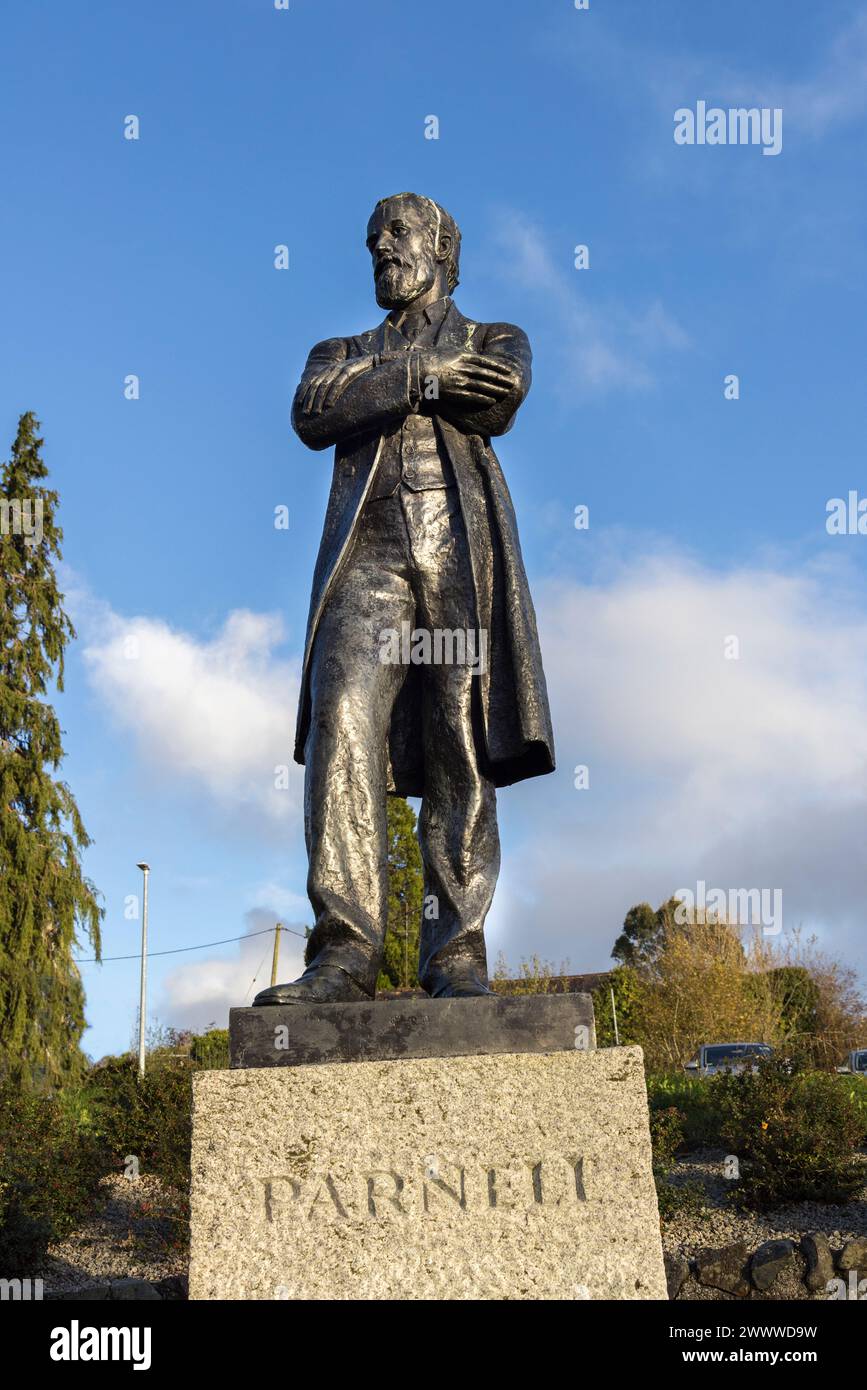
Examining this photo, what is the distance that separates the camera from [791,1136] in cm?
1138

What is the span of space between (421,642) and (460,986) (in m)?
1.25

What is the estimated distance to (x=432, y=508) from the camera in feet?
15.0

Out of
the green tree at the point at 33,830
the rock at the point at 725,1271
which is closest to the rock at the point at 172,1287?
the rock at the point at 725,1271

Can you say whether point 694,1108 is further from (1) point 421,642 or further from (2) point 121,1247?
(1) point 421,642

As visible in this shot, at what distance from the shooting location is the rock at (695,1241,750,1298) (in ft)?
29.3

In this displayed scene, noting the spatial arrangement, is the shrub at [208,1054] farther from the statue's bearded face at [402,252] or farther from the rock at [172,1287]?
the statue's bearded face at [402,252]

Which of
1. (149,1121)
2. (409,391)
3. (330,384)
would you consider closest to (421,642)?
(409,391)

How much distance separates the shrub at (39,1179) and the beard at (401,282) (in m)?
7.96

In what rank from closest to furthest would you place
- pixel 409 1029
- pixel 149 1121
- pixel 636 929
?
1. pixel 409 1029
2. pixel 149 1121
3. pixel 636 929

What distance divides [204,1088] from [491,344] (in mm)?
2875

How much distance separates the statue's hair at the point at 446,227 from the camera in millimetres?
5012

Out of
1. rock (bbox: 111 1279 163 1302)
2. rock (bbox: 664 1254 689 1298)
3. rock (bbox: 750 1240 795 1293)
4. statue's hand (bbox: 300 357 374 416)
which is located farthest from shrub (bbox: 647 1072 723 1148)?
statue's hand (bbox: 300 357 374 416)
